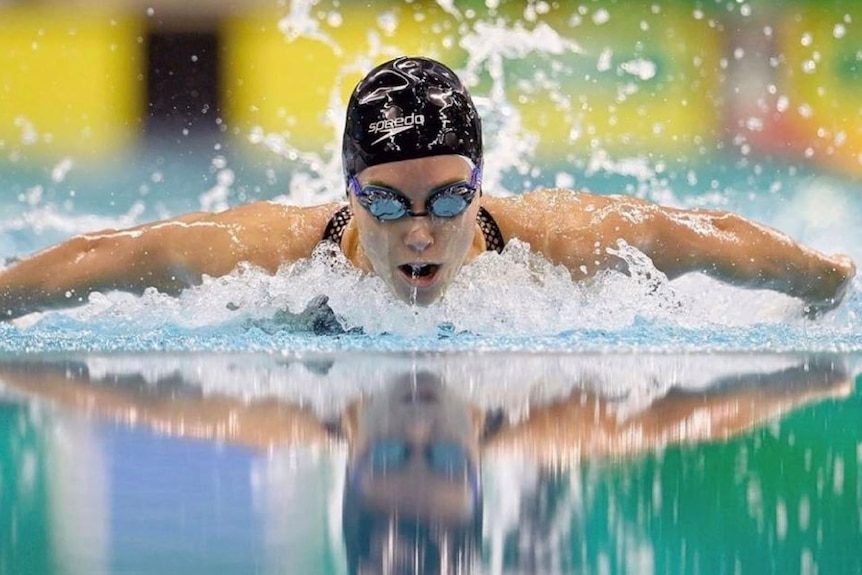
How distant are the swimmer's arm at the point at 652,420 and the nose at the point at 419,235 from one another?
99 centimetres

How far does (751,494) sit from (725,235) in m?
2.23

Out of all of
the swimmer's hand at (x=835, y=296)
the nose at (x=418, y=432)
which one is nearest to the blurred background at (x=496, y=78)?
the swimmer's hand at (x=835, y=296)

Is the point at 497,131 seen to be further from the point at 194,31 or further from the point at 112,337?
the point at 112,337

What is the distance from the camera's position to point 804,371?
A: 7.64 feet

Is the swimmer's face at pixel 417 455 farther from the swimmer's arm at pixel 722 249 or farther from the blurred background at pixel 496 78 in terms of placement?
the blurred background at pixel 496 78

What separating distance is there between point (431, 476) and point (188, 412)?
0.61 m

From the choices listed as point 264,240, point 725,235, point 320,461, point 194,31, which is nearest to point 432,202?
point 264,240

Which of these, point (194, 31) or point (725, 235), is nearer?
point (725, 235)

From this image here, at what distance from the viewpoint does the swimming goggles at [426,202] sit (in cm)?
283

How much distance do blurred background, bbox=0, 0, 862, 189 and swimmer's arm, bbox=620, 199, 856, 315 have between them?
7.88ft

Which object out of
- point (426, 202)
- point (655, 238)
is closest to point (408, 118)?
point (426, 202)

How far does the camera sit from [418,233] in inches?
112

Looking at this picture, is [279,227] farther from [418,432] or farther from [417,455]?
[417,455]

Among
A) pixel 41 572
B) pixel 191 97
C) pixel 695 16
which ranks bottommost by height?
pixel 41 572
